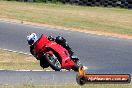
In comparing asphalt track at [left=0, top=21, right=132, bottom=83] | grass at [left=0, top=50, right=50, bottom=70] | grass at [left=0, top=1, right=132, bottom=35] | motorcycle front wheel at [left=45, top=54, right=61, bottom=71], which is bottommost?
grass at [left=0, top=1, right=132, bottom=35]

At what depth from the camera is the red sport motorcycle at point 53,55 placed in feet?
37.2

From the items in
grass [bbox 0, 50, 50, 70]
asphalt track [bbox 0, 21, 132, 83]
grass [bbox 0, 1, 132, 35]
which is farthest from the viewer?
grass [bbox 0, 1, 132, 35]

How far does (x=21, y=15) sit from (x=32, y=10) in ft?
10.9

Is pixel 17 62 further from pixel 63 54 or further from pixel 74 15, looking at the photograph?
pixel 74 15

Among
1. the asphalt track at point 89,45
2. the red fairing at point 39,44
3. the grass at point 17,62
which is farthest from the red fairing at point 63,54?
the asphalt track at point 89,45

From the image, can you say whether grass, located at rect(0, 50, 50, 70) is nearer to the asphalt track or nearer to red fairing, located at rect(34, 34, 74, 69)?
the asphalt track

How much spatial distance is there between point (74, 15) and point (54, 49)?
20267mm

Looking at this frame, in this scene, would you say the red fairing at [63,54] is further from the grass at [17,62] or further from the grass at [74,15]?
the grass at [74,15]

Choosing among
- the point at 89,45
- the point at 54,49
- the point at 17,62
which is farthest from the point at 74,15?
the point at 54,49

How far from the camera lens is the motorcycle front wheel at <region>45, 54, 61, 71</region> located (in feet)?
37.4

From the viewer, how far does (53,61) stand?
11.4 m

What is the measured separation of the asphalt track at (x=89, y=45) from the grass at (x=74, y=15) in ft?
8.33

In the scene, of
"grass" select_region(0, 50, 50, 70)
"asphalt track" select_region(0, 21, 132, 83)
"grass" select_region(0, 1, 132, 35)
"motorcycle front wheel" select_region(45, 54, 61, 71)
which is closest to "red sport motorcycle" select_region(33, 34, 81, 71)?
"motorcycle front wheel" select_region(45, 54, 61, 71)

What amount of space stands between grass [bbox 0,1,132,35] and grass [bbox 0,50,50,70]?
795cm
